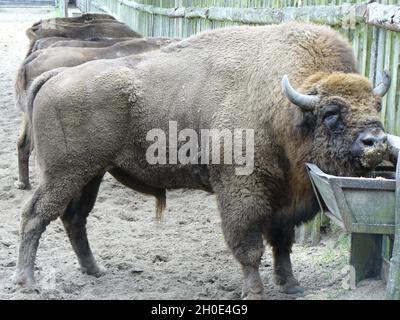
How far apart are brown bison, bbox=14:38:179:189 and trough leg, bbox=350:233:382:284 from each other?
165 inches

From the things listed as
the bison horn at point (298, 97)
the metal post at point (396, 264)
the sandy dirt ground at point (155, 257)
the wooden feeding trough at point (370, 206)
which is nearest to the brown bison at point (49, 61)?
the sandy dirt ground at point (155, 257)

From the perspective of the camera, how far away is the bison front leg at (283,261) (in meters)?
5.88

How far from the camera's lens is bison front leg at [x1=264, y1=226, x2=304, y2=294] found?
5875 mm

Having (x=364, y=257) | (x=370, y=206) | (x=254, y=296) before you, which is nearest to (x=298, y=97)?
(x=370, y=206)

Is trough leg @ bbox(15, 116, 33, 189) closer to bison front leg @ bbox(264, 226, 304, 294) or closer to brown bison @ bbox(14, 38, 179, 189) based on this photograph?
brown bison @ bbox(14, 38, 179, 189)

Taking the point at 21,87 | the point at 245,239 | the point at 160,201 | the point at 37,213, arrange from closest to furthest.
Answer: the point at 245,239 → the point at 37,213 → the point at 160,201 → the point at 21,87

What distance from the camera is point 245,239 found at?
5.49 metres

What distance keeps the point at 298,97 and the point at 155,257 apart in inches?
102

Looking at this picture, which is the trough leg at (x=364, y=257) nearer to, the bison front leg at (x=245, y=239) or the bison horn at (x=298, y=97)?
the bison front leg at (x=245, y=239)

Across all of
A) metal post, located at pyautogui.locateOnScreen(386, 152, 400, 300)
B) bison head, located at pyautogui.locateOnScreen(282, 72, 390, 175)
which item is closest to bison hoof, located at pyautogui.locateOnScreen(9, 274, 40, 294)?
bison head, located at pyautogui.locateOnScreen(282, 72, 390, 175)

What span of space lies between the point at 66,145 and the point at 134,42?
3451mm

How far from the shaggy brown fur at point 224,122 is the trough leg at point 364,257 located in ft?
1.49

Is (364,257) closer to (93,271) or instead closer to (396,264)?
(396,264)

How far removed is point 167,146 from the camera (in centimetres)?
594
